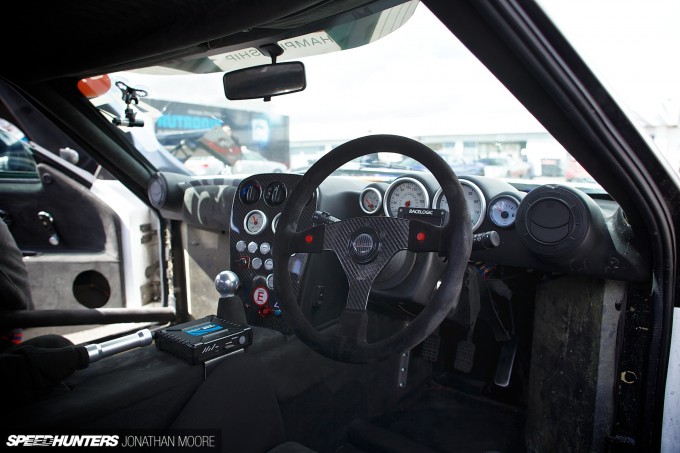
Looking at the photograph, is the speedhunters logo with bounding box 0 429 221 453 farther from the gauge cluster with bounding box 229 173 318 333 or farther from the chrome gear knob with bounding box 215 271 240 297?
the gauge cluster with bounding box 229 173 318 333

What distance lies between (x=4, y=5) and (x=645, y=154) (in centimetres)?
196

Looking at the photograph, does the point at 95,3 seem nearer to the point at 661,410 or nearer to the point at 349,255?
the point at 349,255

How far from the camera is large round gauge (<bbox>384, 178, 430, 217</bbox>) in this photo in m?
2.21

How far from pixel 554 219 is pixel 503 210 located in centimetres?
33

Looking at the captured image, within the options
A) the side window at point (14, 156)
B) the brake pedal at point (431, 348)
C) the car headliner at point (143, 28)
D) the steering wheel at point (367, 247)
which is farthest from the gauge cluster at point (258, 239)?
the side window at point (14, 156)

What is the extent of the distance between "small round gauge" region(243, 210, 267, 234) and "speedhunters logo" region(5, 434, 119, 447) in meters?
1.21

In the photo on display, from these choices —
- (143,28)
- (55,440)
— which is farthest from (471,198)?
(55,440)

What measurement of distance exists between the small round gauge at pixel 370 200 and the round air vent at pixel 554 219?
30.0 inches

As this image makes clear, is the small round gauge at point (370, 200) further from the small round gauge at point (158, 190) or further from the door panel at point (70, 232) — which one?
the door panel at point (70, 232)

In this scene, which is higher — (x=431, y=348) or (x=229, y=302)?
(x=229, y=302)

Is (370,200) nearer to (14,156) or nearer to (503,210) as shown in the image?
(503,210)

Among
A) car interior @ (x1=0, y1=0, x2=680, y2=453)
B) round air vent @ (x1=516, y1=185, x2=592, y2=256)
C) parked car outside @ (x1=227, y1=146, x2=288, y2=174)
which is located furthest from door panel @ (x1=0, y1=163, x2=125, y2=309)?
round air vent @ (x1=516, y1=185, x2=592, y2=256)

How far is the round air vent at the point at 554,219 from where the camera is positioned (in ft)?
5.53

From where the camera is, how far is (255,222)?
2.36m
